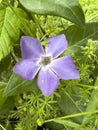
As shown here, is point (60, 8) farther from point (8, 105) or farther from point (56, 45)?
point (8, 105)

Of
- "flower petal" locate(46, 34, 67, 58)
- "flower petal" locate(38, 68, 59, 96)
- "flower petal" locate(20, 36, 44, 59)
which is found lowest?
"flower petal" locate(38, 68, 59, 96)

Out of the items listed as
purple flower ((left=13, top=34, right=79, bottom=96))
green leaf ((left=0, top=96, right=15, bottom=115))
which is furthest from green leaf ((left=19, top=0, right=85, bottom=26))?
green leaf ((left=0, top=96, right=15, bottom=115))

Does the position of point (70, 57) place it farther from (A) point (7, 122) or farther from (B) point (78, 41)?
(A) point (7, 122)

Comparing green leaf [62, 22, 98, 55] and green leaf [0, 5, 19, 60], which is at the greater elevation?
green leaf [0, 5, 19, 60]

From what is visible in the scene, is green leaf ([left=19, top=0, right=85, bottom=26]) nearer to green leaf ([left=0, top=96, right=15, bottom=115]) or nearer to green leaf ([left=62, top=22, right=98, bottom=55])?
green leaf ([left=62, top=22, right=98, bottom=55])

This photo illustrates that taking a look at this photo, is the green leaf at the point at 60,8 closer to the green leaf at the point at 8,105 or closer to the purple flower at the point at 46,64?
the purple flower at the point at 46,64
